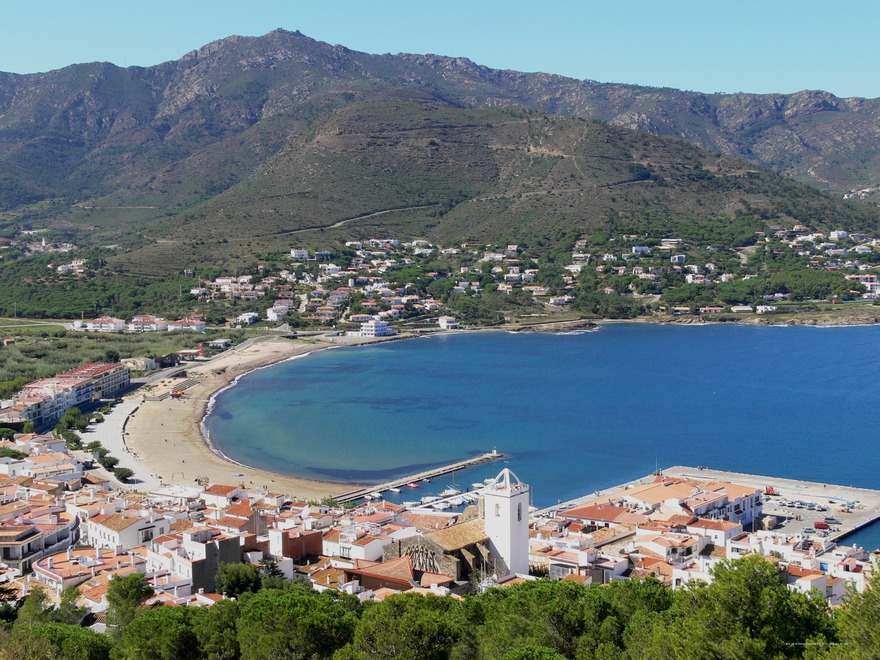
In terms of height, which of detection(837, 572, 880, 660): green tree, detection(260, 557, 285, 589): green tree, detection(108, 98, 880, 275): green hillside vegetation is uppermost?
detection(108, 98, 880, 275): green hillside vegetation

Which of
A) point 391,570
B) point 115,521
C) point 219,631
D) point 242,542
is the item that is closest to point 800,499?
point 391,570

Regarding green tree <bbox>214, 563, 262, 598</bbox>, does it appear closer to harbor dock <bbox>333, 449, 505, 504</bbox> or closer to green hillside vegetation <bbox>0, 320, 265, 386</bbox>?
harbor dock <bbox>333, 449, 505, 504</bbox>

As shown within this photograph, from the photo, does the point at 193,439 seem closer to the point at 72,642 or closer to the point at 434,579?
the point at 434,579

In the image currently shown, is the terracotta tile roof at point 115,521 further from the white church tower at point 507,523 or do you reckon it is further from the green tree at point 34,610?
the white church tower at point 507,523

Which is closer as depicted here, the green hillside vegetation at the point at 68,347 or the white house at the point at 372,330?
the green hillside vegetation at the point at 68,347

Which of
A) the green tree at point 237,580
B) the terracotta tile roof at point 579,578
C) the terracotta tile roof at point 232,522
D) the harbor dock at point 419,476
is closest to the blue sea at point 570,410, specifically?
the harbor dock at point 419,476

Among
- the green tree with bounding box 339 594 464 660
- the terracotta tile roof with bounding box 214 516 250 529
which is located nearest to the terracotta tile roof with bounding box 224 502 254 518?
the terracotta tile roof with bounding box 214 516 250 529
